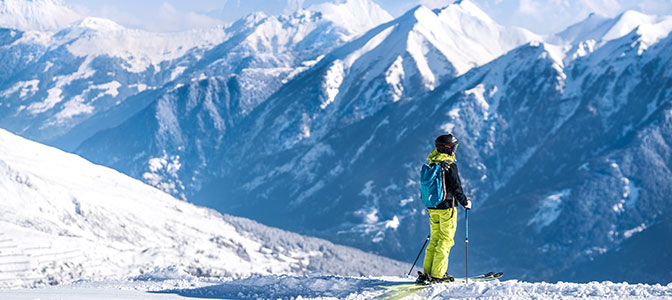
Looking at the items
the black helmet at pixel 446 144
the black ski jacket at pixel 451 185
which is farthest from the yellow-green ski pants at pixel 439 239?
the black helmet at pixel 446 144

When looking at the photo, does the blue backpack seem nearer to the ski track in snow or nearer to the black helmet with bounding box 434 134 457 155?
the black helmet with bounding box 434 134 457 155

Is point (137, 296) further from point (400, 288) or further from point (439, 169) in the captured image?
point (439, 169)

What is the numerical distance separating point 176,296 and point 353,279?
40.6ft

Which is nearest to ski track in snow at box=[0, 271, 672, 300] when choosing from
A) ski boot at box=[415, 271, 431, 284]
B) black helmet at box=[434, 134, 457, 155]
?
ski boot at box=[415, 271, 431, 284]

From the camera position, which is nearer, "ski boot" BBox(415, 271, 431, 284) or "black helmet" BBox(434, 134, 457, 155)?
"black helmet" BBox(434, 134, 457, 155)

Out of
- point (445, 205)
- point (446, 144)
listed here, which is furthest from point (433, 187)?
point (446, 144)

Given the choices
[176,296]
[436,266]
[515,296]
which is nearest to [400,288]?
[436,266]

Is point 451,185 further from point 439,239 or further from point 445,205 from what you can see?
point 439,239

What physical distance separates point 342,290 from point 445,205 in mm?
11496

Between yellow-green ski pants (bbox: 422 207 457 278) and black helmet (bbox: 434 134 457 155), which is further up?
black helmet (bbox: 434 134 457 155)

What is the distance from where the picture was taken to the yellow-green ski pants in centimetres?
3441

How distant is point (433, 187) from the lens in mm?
33688

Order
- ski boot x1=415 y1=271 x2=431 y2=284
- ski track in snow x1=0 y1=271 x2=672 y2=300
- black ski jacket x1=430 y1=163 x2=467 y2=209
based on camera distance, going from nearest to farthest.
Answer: black ski jacket x1=430 y1=163 x2=467 y2=209 → ski track in snow x1=0 y1=271 x2=672 y2=300 → ski boot x1=415 y1=271 x2=431 y2=284

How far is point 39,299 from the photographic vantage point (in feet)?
129
